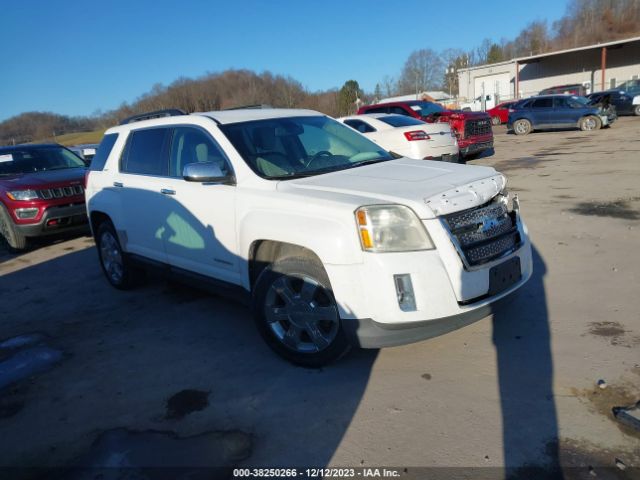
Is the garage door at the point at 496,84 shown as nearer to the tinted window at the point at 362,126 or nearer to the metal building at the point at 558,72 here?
the metal building at the point at 558,72

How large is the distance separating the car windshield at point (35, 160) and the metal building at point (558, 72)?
135ft

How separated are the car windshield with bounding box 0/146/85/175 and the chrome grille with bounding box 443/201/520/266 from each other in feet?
27.1

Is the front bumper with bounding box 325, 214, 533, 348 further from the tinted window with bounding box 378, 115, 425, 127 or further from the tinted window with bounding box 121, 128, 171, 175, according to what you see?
the tinted window with bounding box 378, 115, 425, 127

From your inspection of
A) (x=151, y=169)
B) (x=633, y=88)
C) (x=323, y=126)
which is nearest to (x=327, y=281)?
(x=323, y=126)

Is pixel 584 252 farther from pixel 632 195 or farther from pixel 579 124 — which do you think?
pixel 579 124

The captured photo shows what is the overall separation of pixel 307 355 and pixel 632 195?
683cm

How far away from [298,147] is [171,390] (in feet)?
7.15

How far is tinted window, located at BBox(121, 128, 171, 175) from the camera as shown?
4.60 meters

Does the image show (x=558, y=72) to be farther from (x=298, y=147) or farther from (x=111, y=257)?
(x=111, y=257)

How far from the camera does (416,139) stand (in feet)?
34.7

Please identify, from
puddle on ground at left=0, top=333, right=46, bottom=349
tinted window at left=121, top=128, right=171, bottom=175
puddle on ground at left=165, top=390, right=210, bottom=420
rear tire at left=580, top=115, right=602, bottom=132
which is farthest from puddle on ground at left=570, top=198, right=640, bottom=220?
rear tire at left=580, top=115, right=602, bottom=132

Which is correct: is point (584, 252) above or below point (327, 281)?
below

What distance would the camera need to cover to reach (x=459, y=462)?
8.04 ft

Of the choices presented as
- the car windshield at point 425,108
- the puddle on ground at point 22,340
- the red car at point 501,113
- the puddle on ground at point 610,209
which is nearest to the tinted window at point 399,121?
Answer: the car windshield at point 425,108
